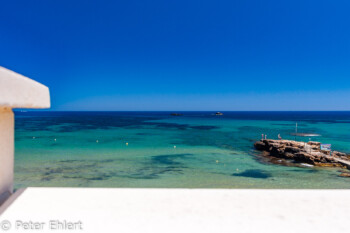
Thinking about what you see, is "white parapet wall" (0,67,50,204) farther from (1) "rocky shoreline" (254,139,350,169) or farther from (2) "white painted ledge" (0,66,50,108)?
(1) "rocky shoreline" (254,139,350,169)

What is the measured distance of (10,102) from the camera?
1.27 m
